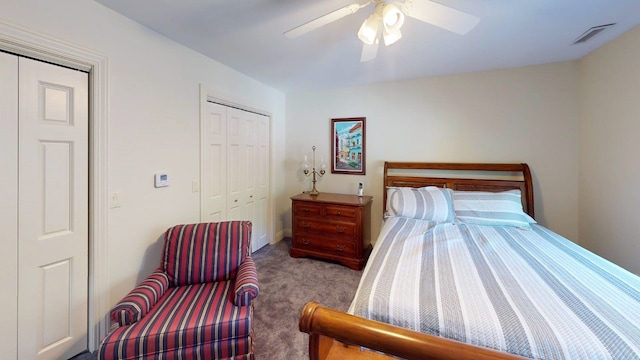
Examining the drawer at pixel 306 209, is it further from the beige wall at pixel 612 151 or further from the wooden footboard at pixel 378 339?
the beige wall at pixel 612 151

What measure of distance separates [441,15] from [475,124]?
6.66ft

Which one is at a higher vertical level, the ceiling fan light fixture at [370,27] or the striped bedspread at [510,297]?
the ceiling fan light fixture at [370,27]

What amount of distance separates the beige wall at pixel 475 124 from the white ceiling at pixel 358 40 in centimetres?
23

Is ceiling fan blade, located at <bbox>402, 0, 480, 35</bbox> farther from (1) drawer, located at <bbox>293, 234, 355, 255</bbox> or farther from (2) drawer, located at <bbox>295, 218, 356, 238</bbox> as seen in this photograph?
(1) drawer, located at <bbox>293, 234, 355, 255</bbox>

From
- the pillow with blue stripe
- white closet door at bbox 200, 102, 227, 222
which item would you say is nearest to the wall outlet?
white closet door at bbox 200, 102, 227, 222

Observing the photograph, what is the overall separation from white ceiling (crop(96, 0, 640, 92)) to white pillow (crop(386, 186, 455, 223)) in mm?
1410

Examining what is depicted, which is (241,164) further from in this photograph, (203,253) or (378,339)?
(378,339)

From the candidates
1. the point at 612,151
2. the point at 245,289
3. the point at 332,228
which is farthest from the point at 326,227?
the point at 612,151

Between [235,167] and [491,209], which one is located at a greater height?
[235,167]

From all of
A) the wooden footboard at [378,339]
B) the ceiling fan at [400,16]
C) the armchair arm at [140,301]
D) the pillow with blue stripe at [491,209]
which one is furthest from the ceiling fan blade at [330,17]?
the pillow with blue stripe at [491,209]

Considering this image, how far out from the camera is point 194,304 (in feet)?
4.96

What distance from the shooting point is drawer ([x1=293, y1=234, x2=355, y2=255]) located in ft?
9.73

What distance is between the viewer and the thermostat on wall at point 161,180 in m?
2.02

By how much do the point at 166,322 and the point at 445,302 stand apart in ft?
4.78
